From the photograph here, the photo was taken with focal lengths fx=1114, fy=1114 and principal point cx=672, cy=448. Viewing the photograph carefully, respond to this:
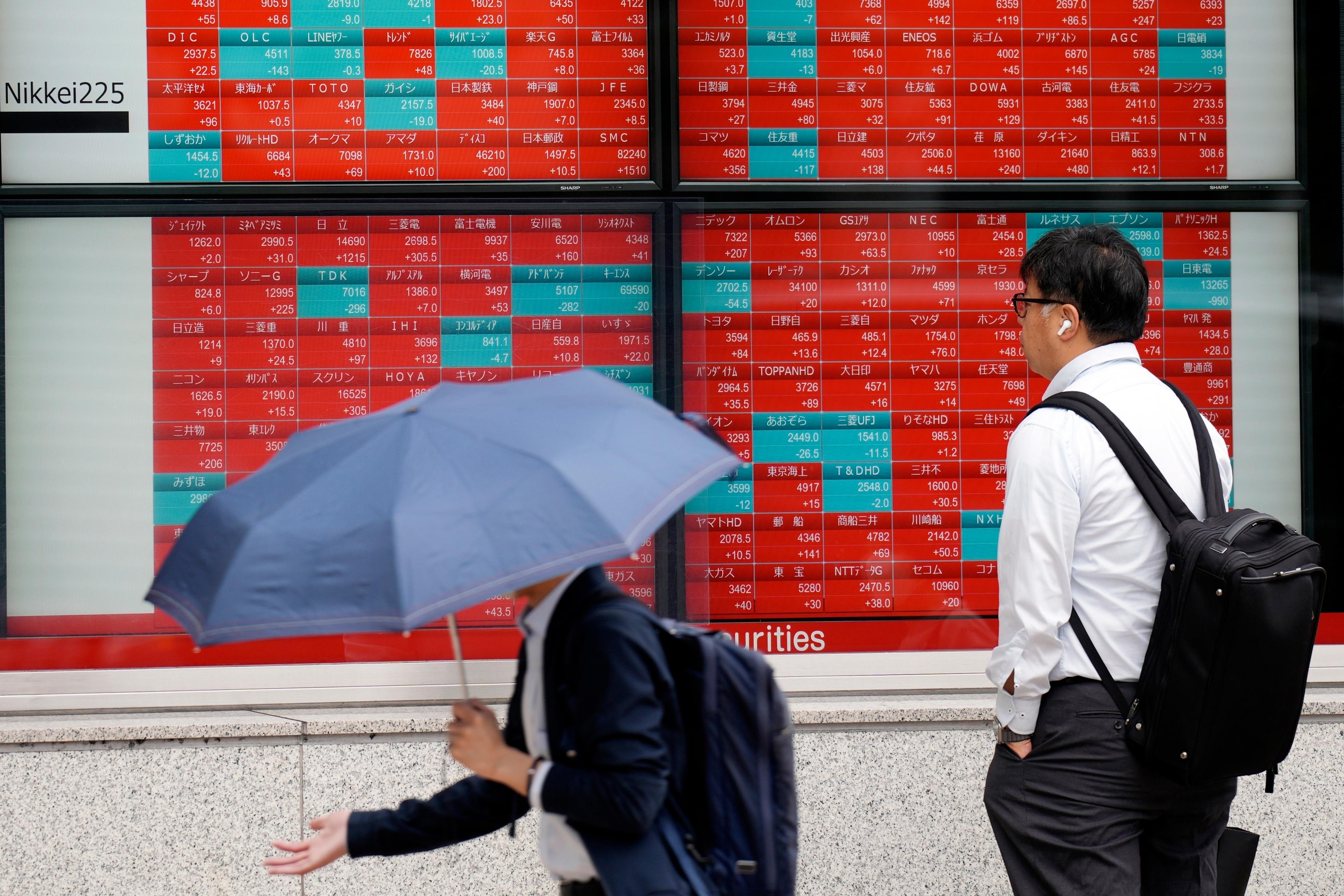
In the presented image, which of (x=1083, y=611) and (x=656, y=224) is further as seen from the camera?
(x=656, y=224)

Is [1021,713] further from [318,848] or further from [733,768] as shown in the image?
[318,848]

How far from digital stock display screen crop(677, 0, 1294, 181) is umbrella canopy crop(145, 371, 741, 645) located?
267 centimetres

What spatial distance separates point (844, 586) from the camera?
164 inches

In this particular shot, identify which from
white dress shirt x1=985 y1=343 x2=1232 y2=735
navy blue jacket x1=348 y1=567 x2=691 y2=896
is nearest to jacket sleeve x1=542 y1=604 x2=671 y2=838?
navy blue jacket x1=348 y1=567 x2=691 y2=896

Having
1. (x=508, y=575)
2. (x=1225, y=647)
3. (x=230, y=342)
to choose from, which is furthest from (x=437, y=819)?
(x=230, y=342)

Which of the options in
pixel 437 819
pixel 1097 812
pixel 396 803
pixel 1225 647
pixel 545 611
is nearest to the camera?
pixel 545 611

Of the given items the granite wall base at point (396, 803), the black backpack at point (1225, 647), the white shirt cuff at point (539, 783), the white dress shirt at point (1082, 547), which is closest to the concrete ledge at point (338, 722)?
the granite wall base at point (396, 803)

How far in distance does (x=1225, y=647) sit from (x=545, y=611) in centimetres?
140

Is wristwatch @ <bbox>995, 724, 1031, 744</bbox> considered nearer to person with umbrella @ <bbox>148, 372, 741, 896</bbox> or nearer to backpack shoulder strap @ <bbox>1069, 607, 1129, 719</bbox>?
backpack shoulder strap @ <bbox>1069, 607, 1129, 719</bbox>

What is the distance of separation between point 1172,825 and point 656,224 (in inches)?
103

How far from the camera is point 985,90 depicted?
4184mm

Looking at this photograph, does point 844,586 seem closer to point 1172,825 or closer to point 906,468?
point 906,468

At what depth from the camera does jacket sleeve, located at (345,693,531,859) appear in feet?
6.37

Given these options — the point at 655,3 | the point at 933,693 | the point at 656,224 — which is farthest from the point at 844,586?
the point at 655,3
